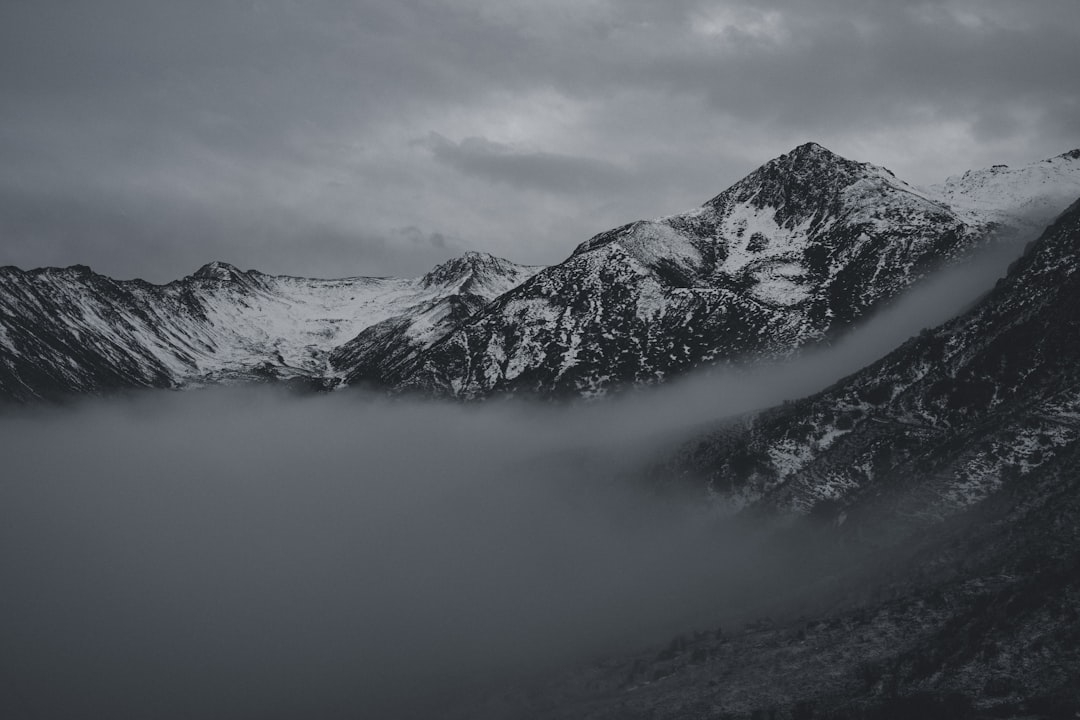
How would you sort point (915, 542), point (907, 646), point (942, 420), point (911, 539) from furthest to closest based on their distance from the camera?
1. point (942, 420)
2. point (911, 539)
3. point (915, 542)
4. point (907, 646)

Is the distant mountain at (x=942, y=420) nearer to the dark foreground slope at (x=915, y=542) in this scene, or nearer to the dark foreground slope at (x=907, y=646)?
the dark foreground slope at (x=915, y=542)

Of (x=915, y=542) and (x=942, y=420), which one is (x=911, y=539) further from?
(x=942, y=420)

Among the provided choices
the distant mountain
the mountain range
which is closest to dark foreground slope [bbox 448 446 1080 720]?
the mountain range

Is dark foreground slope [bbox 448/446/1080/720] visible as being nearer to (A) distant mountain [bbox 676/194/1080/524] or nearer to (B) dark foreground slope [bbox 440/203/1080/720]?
(B) dark foreground slope [bbox 440/203/1080/720]

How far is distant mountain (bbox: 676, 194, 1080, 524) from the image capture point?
356 ft

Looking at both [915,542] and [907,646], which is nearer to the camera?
[907,646]

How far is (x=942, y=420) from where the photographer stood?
Answer: 132 m

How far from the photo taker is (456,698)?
117625 mm

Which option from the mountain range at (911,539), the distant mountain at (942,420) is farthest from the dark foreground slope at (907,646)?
the distant mountain at (942,420)

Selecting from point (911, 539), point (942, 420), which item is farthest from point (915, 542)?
point (942, 420)

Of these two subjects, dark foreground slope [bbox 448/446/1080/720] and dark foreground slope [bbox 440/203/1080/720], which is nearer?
dark foreground slope [bbox 448/446/1080/720]

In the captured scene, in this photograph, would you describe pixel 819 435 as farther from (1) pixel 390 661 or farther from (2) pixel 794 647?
(1) pixel 390 661

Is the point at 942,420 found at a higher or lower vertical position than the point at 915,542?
higher

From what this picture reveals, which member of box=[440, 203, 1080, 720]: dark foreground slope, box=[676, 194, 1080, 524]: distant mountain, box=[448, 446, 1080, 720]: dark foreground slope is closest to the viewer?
box=[448, 446, 1080, 720]: dark foreground slope
